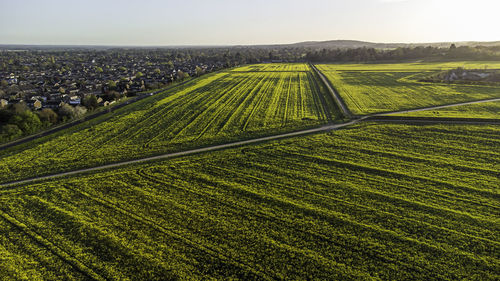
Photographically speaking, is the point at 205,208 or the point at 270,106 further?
the point at 270,106

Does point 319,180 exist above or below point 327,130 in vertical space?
below

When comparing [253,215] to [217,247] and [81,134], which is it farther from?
[81,134]

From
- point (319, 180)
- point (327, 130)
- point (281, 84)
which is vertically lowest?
point (319, 180)

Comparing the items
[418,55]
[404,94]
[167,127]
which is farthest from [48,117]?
[418,55]

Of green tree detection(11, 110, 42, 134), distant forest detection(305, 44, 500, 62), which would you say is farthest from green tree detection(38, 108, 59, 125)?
distant forest detection(305, 44, 500, 62)

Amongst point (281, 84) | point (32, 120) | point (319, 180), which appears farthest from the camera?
point (281, 84)

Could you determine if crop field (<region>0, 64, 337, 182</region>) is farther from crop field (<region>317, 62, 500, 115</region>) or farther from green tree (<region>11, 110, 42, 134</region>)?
crop field (<region>317, 62, 500, 115</region>)

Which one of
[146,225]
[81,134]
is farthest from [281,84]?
[146,225]
